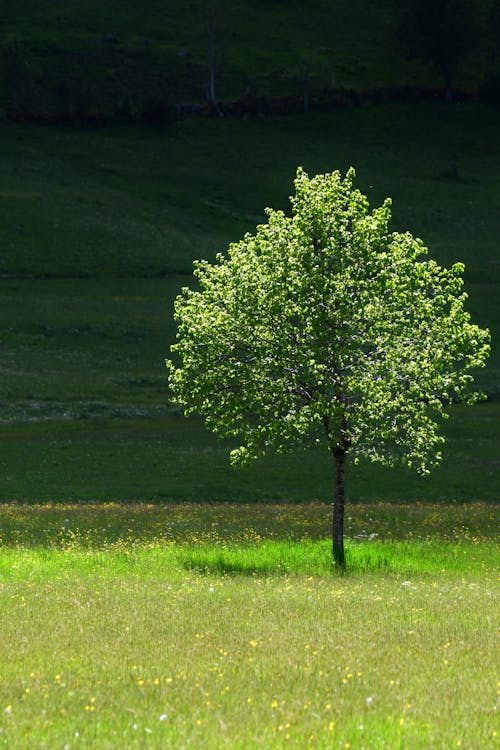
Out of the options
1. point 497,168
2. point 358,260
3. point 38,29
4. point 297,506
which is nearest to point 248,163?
point 497,168

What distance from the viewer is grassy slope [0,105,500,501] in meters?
44.1

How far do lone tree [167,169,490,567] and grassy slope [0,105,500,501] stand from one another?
1448 centimetres

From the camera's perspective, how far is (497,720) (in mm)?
10734

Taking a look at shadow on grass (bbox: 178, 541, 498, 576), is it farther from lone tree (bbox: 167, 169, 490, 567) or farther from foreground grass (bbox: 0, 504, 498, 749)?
lone tree (bbox: 167, 169, 490, 567)

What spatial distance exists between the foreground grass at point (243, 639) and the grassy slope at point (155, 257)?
14.3 metres

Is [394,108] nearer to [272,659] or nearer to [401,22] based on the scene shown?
[401,22]

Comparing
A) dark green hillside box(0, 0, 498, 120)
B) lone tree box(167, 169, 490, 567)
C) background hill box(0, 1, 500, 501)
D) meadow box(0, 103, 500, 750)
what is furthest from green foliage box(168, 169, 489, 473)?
dark green hillside box(0, 0, 498, 120)

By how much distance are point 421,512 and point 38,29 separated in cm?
17049

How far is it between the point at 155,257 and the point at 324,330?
75623 mm

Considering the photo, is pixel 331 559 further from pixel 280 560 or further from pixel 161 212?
pixel 161 212

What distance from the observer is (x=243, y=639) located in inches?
595

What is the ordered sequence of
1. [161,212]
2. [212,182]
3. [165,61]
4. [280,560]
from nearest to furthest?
[280,560]
[161,212]
[212,182]
[165,61]

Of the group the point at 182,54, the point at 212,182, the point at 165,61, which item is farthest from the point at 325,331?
the point at 182,54

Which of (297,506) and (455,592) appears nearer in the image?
(455,592)
